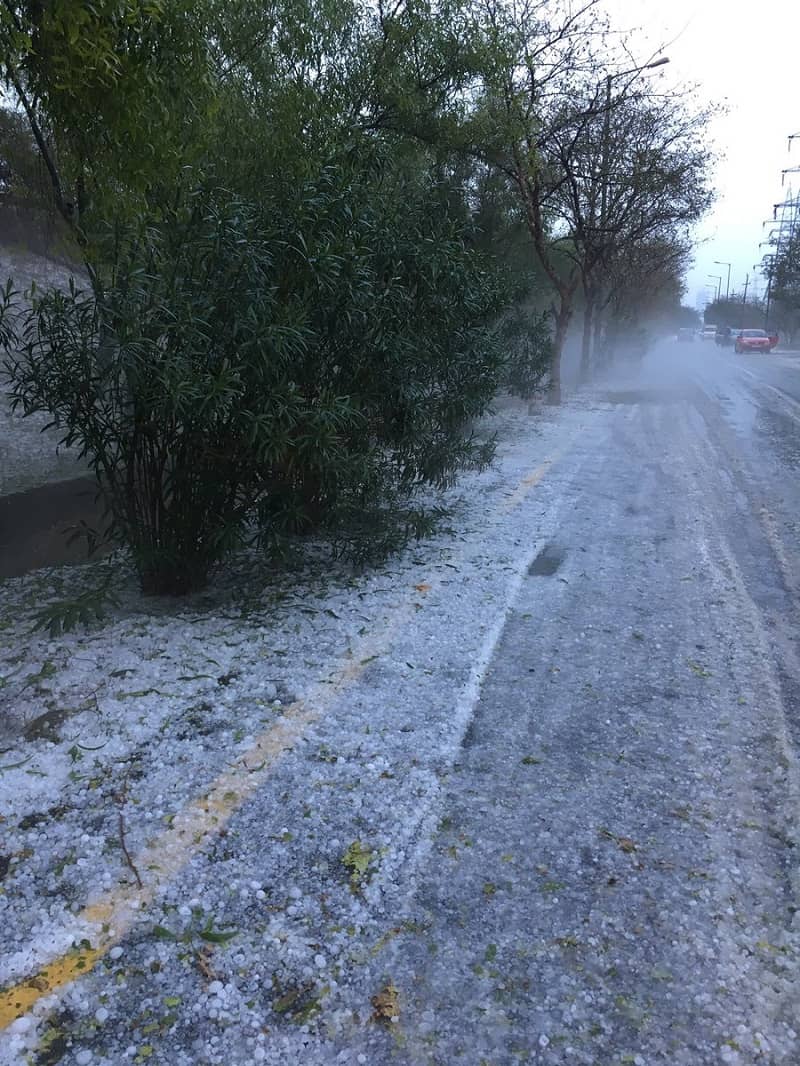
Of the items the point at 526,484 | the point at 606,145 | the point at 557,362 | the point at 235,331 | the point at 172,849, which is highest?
the point at 606,145

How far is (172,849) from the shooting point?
113 inches

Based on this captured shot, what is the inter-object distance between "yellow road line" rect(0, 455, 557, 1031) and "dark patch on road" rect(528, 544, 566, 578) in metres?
2.19

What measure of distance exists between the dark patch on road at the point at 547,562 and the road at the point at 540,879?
2.71 ft

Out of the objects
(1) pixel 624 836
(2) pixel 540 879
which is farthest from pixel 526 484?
(2) pixel 540 879

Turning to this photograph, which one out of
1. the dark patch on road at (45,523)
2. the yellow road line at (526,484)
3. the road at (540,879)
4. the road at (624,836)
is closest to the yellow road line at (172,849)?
the road at (540,879)

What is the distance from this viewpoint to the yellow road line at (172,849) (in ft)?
7.51

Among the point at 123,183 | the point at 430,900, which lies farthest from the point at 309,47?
the point at 430,900

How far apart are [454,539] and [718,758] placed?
374cm

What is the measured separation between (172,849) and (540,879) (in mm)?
1286

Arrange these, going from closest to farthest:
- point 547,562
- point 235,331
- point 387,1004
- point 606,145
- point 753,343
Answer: point 387,1004 → point 235,331 → point 547,562 → point 606,145 → point 753,343

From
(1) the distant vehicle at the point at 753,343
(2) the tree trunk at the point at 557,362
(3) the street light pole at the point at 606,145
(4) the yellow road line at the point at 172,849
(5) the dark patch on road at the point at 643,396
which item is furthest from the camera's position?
(1) the distant vehicle at the point at 753,343

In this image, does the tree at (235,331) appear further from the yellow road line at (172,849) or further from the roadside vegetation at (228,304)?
the yellow road line at (172,849)

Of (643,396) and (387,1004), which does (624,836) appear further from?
(643,396)

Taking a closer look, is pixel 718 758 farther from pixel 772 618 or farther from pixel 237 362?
pixel 237 362
